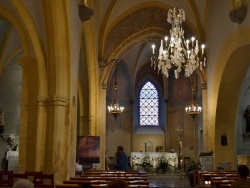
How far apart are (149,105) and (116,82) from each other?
22.3ft

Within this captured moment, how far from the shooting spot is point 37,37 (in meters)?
11.2

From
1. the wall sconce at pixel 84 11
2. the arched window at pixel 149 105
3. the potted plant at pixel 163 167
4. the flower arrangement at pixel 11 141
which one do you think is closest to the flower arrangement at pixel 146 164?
the potted plant at pixel 163 167

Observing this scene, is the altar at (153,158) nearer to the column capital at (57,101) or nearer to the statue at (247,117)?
the statue at (247,117)

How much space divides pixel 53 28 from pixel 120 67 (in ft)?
48.7

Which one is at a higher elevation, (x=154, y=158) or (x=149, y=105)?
(x=149, y=105)

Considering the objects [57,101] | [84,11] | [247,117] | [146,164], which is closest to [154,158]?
[146,164]

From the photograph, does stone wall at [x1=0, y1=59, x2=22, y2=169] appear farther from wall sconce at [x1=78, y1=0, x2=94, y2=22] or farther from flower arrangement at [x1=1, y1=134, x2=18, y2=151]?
wall sconce at [x1=78, y1=0, x2=94, y2=22]

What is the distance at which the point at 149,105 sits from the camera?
2703 cm

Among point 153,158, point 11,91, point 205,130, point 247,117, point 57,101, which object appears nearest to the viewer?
point 57,101

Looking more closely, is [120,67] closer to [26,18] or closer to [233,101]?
[233,101]

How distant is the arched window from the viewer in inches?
1054

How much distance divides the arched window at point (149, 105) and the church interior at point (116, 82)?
0.07 m

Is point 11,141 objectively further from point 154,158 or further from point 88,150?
point 154,158

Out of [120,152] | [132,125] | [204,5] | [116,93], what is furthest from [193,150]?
[120,152]
